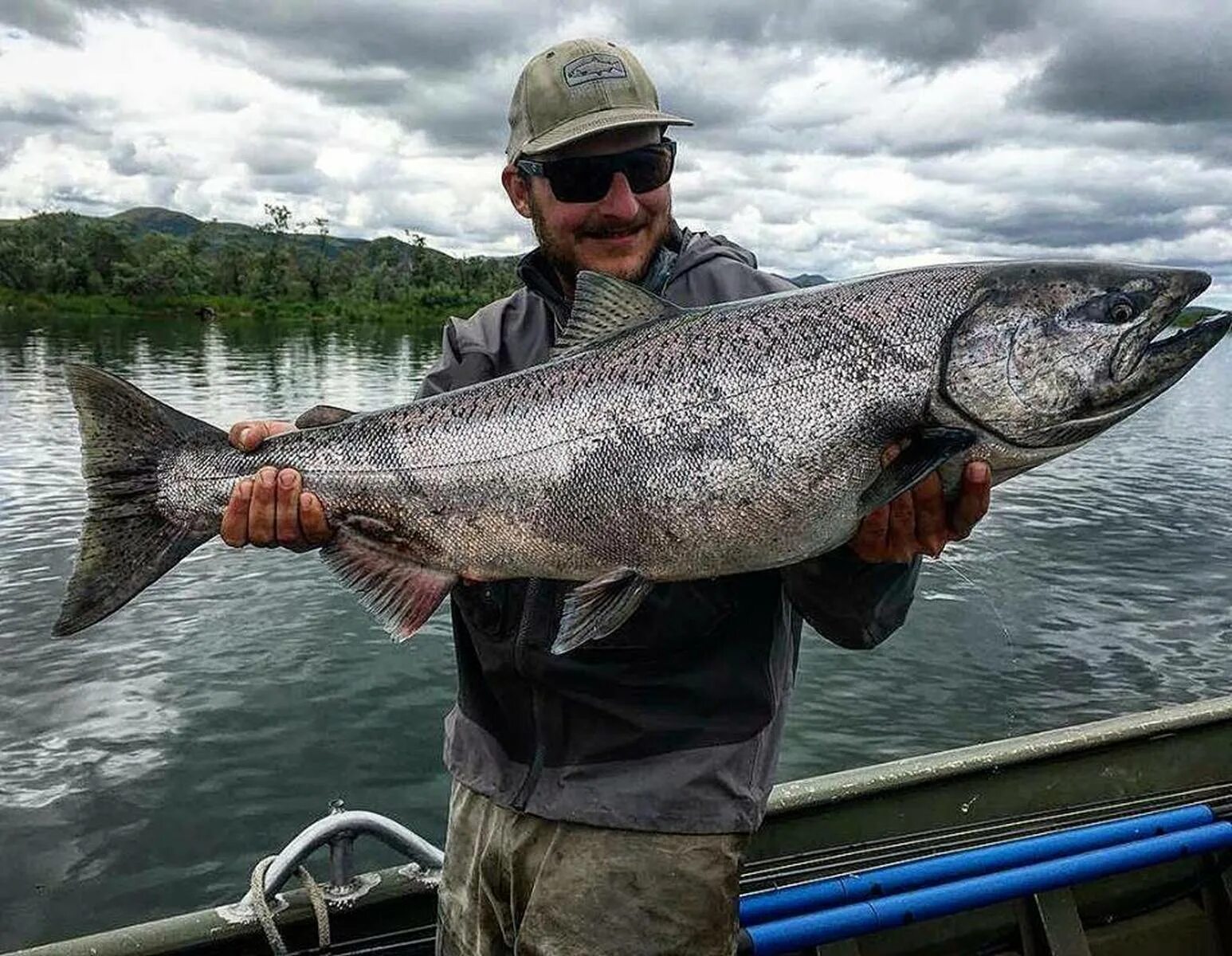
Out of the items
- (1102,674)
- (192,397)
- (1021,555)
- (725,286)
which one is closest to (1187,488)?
(1021,555)

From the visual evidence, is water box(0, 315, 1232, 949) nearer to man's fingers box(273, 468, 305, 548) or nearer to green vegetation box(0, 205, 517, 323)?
man's fingers box(273, 468, 305, 548)

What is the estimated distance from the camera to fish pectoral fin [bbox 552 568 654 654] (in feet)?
9.69

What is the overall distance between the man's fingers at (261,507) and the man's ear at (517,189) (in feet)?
4.54

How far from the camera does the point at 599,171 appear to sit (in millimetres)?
3584

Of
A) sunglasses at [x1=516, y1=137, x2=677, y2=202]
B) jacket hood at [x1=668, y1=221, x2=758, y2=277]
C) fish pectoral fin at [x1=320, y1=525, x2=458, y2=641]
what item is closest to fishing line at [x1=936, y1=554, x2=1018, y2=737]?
jacket hood at [x1=668, y1=221, x2=758, y2=277]

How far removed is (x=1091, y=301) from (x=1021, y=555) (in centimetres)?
1545

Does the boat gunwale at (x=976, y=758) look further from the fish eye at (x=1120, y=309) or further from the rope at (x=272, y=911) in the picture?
the fish eye at (x=1120, y=309)

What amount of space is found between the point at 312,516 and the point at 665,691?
1.32 meters

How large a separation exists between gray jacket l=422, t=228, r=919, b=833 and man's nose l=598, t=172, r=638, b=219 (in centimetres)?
130

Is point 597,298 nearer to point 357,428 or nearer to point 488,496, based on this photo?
point 488,496

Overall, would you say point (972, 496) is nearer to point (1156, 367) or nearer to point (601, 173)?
point (1156, 367)

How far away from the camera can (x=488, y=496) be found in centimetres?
329

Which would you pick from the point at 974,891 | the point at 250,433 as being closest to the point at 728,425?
the point at 250,433

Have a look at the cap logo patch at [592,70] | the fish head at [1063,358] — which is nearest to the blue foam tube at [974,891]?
the fish head at [1063,358]
